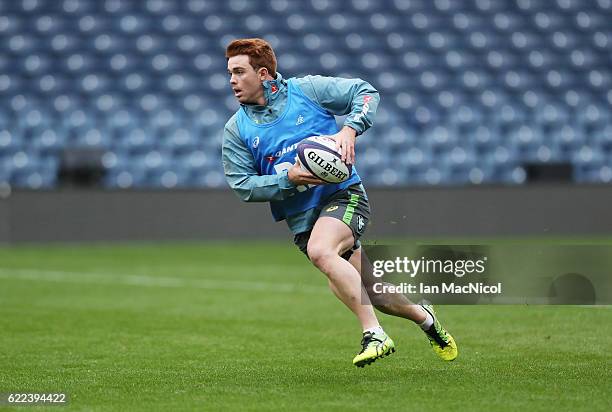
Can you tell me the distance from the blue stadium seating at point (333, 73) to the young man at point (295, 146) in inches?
543

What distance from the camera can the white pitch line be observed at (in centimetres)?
1268

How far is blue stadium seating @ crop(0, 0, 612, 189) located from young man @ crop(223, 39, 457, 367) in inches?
543

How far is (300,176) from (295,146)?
38 cm

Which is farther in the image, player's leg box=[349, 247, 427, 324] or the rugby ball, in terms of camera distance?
player's leg box=[349, 247, 427, 324]

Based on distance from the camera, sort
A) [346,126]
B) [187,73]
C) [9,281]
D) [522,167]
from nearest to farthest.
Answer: [346,126], [9,281], [522,167], [187,73]

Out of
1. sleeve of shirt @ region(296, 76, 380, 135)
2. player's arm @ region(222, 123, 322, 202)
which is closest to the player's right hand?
player's arm @ region(222, 123, 322, 202)

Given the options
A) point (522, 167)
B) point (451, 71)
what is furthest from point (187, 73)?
point (522, 167)

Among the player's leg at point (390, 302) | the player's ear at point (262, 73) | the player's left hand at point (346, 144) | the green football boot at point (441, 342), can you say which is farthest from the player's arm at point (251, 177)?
the green football boot at point (441, 342)

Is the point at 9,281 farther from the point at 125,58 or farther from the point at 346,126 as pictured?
the point at 125,58

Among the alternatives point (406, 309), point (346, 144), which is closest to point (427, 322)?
point (406, 309)

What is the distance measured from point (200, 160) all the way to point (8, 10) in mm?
5511

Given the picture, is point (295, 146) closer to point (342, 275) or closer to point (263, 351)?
point (342, 275)

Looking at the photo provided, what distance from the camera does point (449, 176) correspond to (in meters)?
21.2

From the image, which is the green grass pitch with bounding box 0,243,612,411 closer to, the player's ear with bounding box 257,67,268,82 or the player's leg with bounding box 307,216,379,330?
the player's leg with bounding box 307,216,379,330
